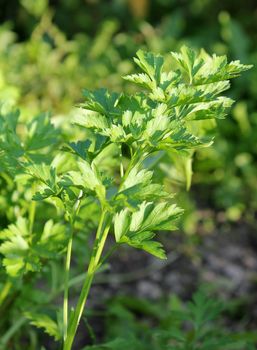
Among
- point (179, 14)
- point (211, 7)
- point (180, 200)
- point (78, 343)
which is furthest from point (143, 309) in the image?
point (211, 7)

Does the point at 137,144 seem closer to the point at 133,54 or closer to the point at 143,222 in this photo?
the point at 143,222

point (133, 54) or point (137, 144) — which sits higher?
point (137, 144)

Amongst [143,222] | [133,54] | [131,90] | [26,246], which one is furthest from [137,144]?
[133,54]

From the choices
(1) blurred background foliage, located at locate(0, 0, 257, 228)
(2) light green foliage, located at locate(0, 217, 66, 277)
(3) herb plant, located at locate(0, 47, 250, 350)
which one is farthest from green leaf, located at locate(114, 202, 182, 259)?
(1) blurred background foliage, located at locate(0, 0, 257, 228)

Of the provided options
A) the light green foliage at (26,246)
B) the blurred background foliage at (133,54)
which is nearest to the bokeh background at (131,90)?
the blurred background foliage at (133,54)

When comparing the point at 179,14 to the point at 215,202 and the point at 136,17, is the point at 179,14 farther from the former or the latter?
the point at 215,202

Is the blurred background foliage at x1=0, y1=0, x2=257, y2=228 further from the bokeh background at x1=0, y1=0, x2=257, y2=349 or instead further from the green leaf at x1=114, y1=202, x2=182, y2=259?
the green leaf at x1=114, y1=202, x2=182, y2=259

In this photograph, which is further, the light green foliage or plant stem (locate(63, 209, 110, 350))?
the light green foliage

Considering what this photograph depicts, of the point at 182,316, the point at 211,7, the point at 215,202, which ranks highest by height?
the point at 211,7
